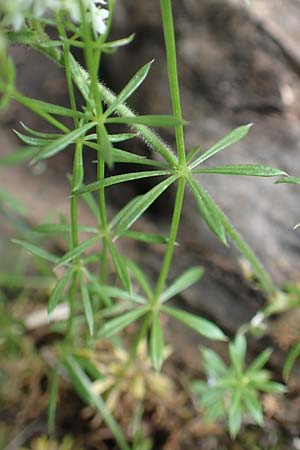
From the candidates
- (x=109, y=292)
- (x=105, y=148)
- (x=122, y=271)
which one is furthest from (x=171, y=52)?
(x=109, y=292)

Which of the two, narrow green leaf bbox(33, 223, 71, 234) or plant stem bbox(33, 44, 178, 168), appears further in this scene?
narrow green leaf bbox(33, 223, 71, 234)

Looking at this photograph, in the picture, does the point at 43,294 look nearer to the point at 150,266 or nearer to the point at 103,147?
the point at 150,266

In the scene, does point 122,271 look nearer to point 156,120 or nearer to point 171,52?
point 156,120

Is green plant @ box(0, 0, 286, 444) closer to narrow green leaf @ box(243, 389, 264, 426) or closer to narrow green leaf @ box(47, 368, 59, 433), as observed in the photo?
narrow green leaf @ box(47, 368, 59, 433)

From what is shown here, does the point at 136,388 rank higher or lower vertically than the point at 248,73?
lower

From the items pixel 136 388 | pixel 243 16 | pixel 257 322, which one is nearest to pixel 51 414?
pixel 136 388

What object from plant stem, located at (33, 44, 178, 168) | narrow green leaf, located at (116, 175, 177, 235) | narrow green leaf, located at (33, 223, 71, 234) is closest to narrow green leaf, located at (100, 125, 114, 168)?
plant stem, located at (33, 44, 178, 168)
